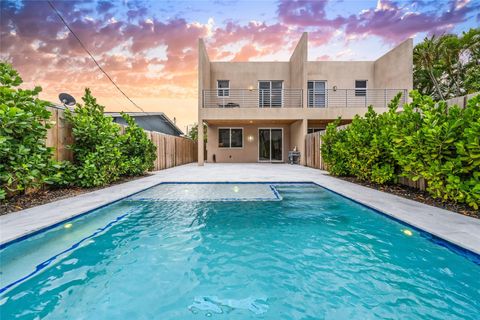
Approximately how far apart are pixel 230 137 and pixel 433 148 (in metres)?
13.5

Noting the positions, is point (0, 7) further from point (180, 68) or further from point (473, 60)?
point (473, 60)

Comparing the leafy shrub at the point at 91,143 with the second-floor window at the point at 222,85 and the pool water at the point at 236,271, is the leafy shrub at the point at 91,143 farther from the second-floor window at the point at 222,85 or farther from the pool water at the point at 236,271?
the second-floor window at the point at 222,85

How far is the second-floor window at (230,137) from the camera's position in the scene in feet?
55.0

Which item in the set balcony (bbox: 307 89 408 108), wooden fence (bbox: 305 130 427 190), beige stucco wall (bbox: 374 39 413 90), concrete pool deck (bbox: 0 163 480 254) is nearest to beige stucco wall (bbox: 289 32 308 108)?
balcony (bbox: 307 89 408 108)

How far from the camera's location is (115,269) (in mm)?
2271

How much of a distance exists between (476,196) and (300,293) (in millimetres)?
3274

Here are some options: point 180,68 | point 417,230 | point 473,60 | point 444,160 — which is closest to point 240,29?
point 180,68

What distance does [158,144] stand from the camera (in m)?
11.2

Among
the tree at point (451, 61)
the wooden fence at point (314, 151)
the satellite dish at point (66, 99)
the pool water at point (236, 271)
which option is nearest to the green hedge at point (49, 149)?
the pool water at point (236, 271)

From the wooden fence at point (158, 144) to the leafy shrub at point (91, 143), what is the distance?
158 mm

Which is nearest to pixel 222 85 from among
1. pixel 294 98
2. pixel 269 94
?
pixel 269 94

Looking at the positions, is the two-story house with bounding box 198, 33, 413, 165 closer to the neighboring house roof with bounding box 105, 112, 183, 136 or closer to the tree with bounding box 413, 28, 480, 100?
the neighboring house roof with bounding box 105, 112, 183, 136

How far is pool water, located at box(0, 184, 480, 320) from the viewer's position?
1.71m

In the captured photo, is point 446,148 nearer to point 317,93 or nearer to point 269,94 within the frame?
point 317,93
